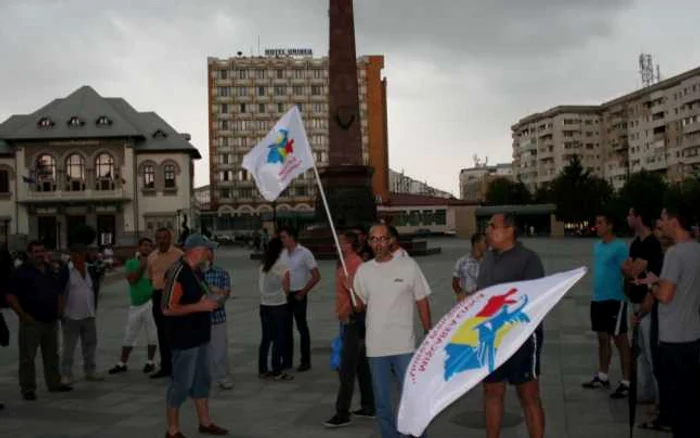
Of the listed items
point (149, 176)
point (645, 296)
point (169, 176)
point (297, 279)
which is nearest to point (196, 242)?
point (297, 279)

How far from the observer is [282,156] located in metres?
8.58

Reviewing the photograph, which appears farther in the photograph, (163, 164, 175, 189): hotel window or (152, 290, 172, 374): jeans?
(163, 164, 175, 189): hotel window

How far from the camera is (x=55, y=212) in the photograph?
66312mm

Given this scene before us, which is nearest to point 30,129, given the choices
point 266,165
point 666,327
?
point 266,165

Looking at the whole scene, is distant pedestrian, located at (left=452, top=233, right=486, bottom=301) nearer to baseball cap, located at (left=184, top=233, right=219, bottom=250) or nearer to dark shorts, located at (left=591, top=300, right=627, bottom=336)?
dark shorts, located at (left=591, top=300, right=627, bottom=336)

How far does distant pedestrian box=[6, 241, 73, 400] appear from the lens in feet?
26.9

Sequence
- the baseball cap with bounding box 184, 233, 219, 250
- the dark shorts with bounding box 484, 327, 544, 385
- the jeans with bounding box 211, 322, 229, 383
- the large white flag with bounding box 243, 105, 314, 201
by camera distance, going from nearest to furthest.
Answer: the dark shorts with bounding box 484, 327, 544, 385
the baseball cap with bounding box 184, 233, 219, 250
the jeans with bounding box 211, 322, 229, 383
the large white flag with bounding box 243, 105, 314, 201

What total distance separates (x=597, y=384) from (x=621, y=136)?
114 metres

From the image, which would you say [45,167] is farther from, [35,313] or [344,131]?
[35,313]

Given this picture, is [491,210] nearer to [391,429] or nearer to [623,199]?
[623,199]

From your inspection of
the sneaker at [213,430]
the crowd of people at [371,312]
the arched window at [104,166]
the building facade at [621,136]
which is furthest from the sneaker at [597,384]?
the building facade at [621,136]

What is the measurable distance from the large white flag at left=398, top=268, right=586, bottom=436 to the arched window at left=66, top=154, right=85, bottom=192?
215ft

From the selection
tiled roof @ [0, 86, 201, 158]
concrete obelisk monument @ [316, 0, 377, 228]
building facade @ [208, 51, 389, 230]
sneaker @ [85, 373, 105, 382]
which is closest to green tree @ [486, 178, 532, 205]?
building facade @ [208, 51, 389, 230]

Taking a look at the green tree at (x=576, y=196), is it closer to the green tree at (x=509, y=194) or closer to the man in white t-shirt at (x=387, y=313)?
the green tree at (x=509, y=194)
